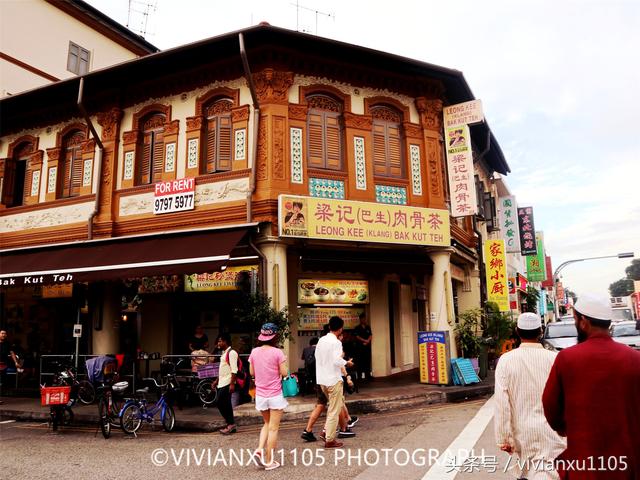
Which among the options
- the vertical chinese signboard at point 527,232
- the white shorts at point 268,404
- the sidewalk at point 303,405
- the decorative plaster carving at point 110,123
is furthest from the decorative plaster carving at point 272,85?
the vertical chinese signboard at point 527,232

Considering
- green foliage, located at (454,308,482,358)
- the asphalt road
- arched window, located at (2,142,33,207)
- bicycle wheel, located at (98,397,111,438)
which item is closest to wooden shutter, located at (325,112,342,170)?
green foliage, located at (454,308,482,358)

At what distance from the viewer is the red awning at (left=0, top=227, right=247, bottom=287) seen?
10.3 metres

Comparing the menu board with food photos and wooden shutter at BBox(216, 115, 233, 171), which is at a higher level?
wooden shutter at BBox(216, 115, 233, 171)

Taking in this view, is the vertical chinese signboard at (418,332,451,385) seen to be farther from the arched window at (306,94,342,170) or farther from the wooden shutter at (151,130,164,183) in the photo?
the wooden shutter at (151,130,164,183)

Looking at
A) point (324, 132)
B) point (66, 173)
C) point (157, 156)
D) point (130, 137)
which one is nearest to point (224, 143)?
point (157, 156)

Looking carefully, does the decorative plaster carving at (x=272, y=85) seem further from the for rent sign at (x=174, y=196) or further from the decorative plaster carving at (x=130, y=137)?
the decorative plaster carving at (x=130, y=137)

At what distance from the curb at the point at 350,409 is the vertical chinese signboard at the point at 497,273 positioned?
6.23m

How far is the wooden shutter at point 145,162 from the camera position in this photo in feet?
43.4

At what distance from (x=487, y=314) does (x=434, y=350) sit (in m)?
4.52

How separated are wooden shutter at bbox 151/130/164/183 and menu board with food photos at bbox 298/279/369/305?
4771 mm

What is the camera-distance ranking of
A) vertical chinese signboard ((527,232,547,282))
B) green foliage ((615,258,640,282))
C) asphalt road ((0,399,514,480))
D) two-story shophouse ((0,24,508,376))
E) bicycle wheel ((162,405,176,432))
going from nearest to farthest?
1. asphalt road ((0,399,514,480))
2. bicycle wheel ((162,405,176,432))
3. two-story shophouse ((0,24,508,376))
4. vertical chinese signboard ((527,232,547,282))
5. green foliage ((615,258,640,282))

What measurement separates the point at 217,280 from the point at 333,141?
472 centimetres

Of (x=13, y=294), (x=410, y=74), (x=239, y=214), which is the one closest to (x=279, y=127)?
(x=239, y=214)

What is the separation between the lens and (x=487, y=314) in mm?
15750
